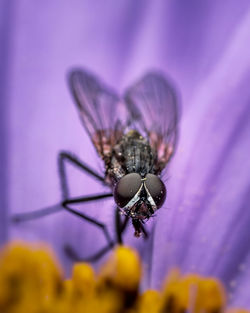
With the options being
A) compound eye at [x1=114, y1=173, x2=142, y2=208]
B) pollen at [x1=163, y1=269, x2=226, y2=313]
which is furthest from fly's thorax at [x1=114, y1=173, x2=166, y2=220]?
pollen at [x1=163, y1=269, x2=226, y2=313]

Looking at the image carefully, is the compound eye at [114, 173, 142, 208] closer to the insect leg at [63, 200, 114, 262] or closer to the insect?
the insect

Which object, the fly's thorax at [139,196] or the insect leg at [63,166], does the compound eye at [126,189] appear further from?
the insect leg at [63,166]

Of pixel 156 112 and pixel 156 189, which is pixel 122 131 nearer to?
pixel 156 112

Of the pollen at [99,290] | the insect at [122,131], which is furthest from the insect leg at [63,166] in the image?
the pollen at [99,290]

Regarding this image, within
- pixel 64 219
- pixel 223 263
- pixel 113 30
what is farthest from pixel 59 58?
pixel 223 263

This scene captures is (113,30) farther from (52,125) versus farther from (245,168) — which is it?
(245,168)

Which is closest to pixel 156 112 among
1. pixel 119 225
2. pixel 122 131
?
pixel 122 131
